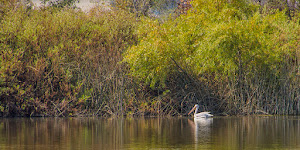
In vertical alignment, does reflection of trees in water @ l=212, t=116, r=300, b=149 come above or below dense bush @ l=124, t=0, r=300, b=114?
below

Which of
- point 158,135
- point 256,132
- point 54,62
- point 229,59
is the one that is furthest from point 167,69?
point 158,135

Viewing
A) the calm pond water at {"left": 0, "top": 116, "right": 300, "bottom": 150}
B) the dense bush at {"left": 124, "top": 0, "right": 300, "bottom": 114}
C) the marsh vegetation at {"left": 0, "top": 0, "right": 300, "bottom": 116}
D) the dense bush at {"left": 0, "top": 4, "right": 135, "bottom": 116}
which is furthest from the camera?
the dense bush at {"left": 0, "top": 4, "right": 135, "bottom": 116}

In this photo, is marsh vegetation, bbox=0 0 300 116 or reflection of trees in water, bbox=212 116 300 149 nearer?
reflection of trees in water, bbox=212 116 300 149

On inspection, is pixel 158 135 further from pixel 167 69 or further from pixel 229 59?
pixel 167 69

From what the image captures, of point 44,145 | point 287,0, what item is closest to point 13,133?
point 44,145

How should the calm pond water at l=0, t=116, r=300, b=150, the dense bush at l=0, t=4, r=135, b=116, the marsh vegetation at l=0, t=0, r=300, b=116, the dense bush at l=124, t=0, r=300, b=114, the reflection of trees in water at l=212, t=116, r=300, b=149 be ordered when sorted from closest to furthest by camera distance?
the calm pond water at l=0, t=116, r=300, b=150, the reflection of trees in water at l=212, t=116, r=300, b=149, the dense bush at l=124, t=0, r=300, b=114, the marsh vegetation at l=0, t=0, r=300, b=116, the dense bush at l=0, t=4, r=135, b=116

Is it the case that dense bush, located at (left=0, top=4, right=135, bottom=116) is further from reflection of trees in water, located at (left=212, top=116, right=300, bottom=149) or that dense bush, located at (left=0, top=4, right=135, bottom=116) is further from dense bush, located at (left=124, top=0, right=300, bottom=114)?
reflection of trees in water, located at (left=212, top=116, right=300, bottom=149)

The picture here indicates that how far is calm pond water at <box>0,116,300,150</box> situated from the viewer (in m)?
10.2

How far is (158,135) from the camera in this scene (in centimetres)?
1203

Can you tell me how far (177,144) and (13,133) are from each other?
15.2 ft

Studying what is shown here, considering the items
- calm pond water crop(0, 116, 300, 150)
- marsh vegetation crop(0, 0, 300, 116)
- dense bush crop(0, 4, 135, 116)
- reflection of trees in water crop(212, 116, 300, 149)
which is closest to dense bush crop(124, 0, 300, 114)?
marsh vegetation crop(0, 0, 300, 116)

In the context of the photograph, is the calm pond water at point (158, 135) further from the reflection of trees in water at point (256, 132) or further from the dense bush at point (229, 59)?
the dense bush at point (229, 59)

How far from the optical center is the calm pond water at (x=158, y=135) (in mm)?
10156

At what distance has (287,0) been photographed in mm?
31562
